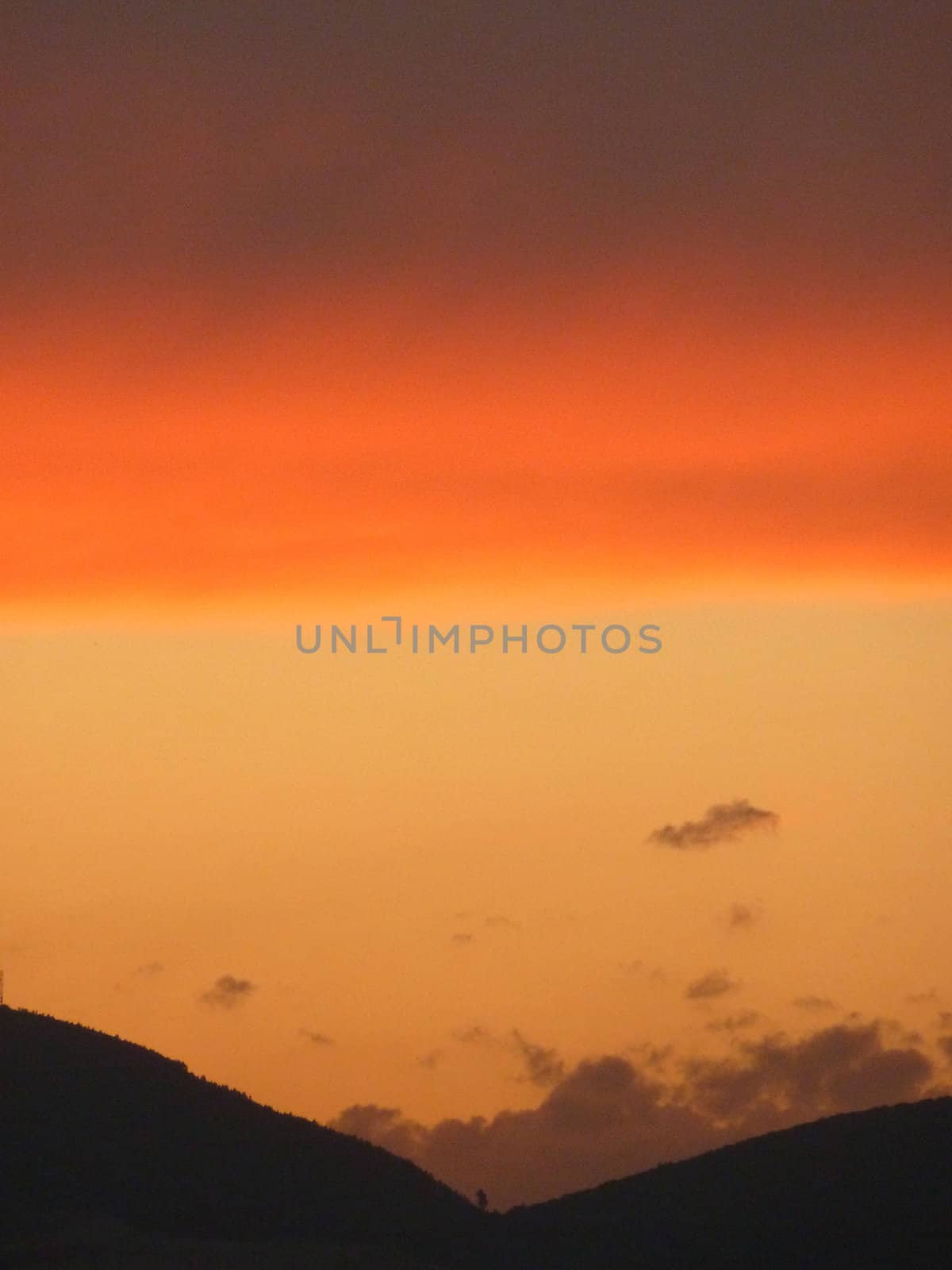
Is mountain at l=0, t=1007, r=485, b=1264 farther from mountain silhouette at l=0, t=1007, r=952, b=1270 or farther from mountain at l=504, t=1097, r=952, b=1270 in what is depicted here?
mountain at l=504, t=1097, r=952, b=1270

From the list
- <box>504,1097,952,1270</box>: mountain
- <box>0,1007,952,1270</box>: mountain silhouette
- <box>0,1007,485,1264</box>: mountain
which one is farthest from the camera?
<box>0,1007,485,1264</box>: mountain

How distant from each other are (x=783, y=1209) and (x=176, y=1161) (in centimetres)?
3224

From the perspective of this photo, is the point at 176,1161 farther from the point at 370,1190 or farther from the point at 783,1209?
the point at 783,1209

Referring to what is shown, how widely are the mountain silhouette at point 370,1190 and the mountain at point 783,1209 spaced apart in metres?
0.12

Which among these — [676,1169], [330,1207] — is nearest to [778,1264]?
[676,1169]

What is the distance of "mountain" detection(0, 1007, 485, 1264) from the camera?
9356 cm

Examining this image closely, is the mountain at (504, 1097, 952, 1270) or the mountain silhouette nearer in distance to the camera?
the mountain silhouette

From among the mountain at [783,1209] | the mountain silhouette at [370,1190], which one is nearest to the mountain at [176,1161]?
the mountain silhouette at [370,1190]

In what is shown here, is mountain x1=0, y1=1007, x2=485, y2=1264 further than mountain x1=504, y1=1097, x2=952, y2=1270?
Yes

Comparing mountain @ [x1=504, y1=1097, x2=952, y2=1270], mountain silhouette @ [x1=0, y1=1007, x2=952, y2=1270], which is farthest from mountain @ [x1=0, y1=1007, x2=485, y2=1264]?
mountain @ [x1=504, y1=1097, x2=952, y2=1270]

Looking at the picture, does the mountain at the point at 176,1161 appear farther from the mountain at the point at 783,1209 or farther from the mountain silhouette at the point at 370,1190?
the mountain at the point at 783,1209

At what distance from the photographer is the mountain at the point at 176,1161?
93562 mm

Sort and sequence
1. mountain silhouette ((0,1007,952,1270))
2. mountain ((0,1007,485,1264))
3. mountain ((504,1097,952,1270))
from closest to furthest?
1. mountain silhouette ((0,1007,952,1270))
2. mountain ((504,1097,952,1270))
3. mountain ((0,1007,485,1264))

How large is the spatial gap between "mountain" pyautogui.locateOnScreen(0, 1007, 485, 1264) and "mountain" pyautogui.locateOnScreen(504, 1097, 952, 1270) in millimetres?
7192
